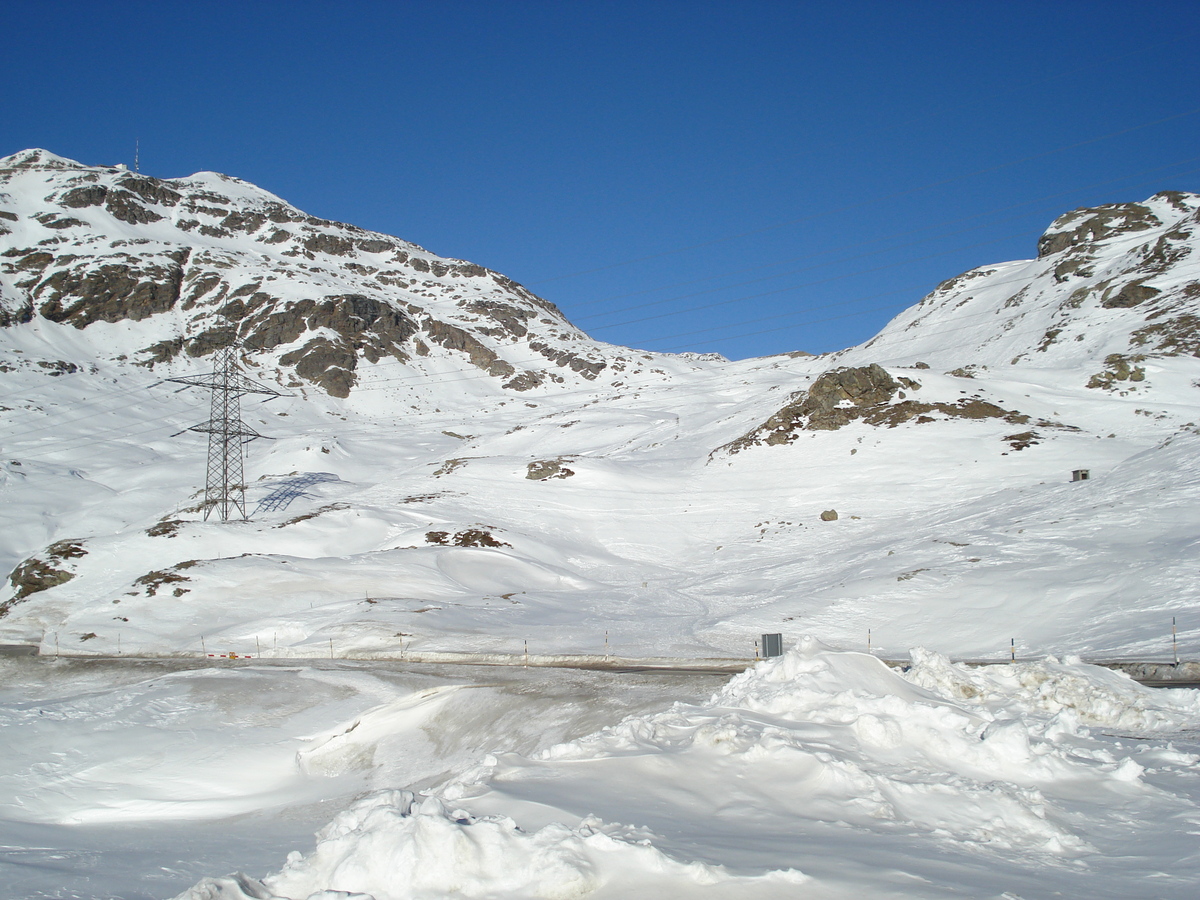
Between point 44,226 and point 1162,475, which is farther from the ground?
point 44,226

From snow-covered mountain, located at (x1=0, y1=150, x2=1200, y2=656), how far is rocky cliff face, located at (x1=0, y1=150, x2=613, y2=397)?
1420 millimetres

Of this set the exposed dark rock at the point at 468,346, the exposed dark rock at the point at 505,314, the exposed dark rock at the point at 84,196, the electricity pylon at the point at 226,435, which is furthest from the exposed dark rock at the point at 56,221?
the electricity pylon at the point at 226,435

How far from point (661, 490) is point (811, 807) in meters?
45.6

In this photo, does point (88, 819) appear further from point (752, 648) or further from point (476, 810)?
point (752, 648)

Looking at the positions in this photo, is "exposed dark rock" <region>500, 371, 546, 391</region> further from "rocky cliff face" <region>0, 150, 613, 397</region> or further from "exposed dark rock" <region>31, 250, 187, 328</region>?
"exposed dark rock" <region>31, 250, 187, 328</region>

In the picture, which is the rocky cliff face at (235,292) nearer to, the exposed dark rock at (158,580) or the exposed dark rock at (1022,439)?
the exposed dark rock at (158,580)

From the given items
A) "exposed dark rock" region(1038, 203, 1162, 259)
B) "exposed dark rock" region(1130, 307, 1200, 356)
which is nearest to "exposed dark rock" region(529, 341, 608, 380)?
"exposed dark rock" region(1038, 203, 1162, 259)

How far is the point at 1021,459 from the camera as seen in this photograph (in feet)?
139

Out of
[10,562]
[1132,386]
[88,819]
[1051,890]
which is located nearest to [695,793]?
[1051,890]

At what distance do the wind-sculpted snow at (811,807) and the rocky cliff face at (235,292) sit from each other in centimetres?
11332

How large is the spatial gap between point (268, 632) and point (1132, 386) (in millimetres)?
54023

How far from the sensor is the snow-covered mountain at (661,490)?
2742 cm

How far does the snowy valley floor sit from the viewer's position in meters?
6.39

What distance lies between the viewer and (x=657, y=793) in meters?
8.41
